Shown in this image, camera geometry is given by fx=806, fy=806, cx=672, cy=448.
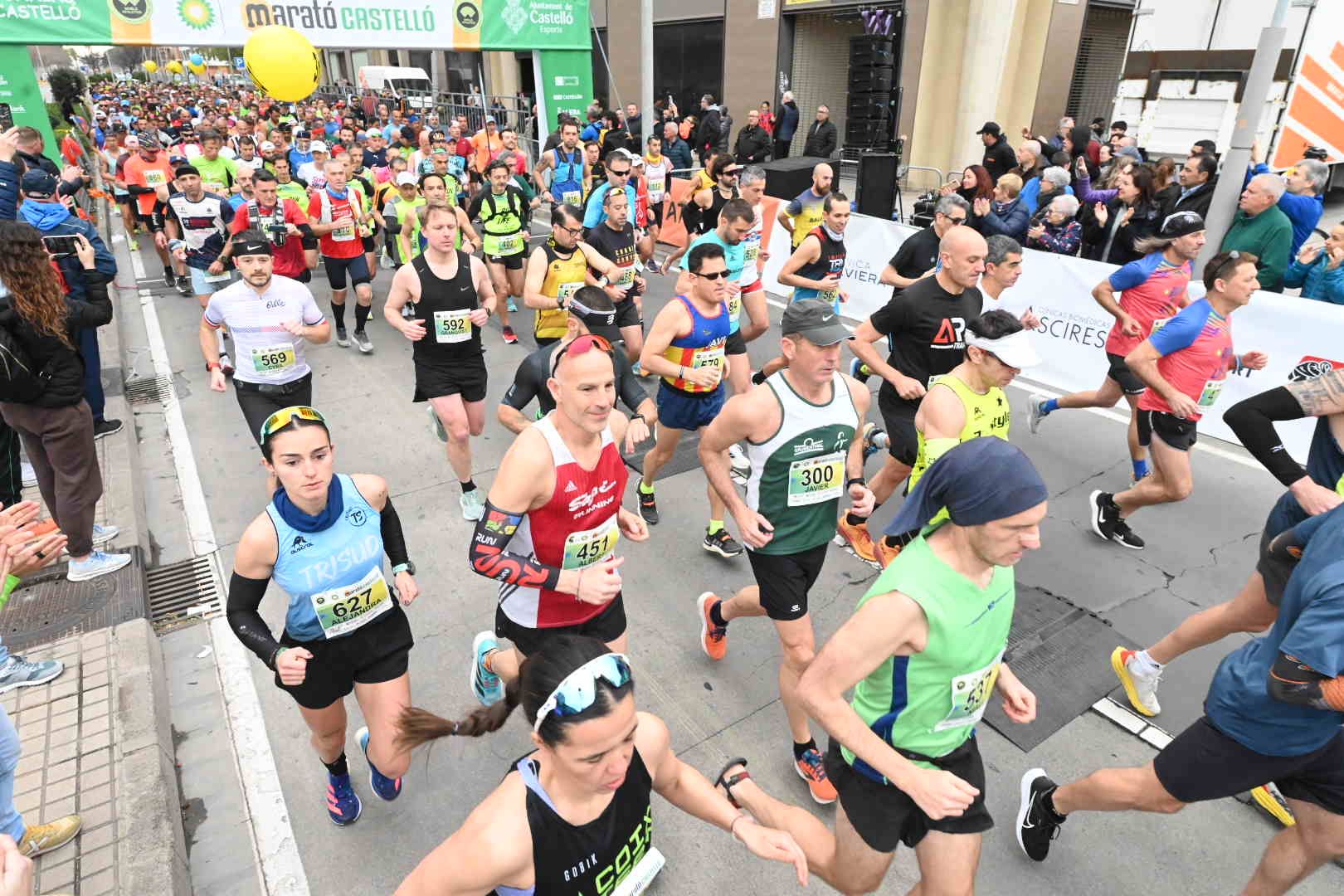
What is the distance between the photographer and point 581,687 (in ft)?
6.15

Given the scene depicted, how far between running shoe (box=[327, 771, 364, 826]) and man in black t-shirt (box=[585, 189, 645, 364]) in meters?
3.95

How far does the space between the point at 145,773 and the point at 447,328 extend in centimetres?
315

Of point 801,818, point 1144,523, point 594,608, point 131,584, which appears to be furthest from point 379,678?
point 1144,523

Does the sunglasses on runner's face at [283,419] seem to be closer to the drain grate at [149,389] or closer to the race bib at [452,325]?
the race bib at [452,325]

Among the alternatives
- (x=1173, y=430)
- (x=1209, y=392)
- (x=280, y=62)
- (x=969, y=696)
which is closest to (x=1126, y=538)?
(x=1173, y=430)

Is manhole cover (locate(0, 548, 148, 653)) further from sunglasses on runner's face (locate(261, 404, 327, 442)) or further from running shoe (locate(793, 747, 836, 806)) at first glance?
running shoe (locate(793, 747, 836, 806))

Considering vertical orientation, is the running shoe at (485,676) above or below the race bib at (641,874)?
below

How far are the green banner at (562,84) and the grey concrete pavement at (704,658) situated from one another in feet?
36.3

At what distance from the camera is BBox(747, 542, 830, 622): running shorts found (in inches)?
141

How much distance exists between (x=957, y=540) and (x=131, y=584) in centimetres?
492

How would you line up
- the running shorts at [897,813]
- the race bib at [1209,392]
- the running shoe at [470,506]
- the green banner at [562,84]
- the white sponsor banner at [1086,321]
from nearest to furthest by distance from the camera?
the running shorts at [897,813]
the race bib at [1209,392]
the running shoe at [470,506]
the white sponsor banner at [1086,321]
the green banner at [562,84]

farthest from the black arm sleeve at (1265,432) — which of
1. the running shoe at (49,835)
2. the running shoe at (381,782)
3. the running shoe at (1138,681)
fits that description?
the running shoe at (49,835)

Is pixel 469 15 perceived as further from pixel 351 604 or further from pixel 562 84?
pixel 351 604

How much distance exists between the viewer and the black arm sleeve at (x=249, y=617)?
2.88m
